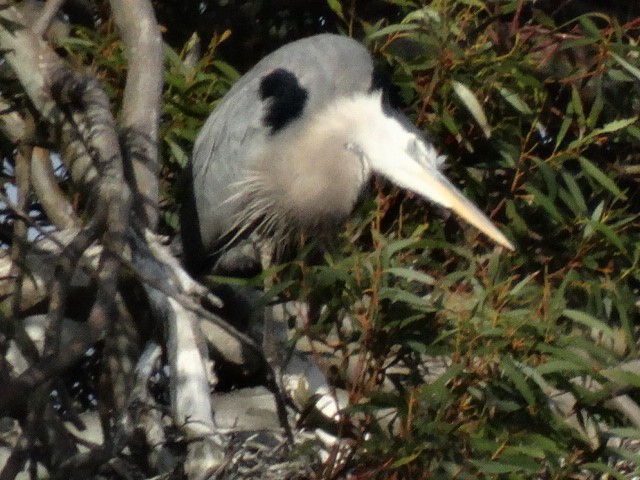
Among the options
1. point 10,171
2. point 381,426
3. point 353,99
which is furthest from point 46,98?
point 381,426

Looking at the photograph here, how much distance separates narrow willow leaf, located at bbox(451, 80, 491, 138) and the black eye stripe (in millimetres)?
345

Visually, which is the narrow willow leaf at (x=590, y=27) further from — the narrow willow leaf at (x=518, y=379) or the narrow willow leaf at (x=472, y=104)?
the narrow willow leaf at (x=518, y=379)

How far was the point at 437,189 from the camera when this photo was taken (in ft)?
6.54

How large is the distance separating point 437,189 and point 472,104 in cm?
14

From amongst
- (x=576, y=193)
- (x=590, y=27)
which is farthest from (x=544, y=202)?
(x=590, y=27)

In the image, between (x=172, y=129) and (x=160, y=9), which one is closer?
(x=172, y=129)

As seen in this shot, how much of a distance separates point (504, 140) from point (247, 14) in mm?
644

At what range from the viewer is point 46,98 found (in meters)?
1.90

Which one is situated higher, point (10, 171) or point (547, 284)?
point (10, 171)

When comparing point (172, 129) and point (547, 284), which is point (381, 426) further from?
point (172, 129)

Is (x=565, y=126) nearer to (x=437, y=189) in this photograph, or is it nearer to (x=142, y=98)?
(x=437, y=189)

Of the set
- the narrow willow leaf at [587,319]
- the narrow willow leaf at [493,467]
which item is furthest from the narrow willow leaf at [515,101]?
the narrow willow leaf at [493,467]

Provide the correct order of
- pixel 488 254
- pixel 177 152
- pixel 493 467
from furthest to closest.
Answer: pixel 177 152
pixel 488 254
pixel 493 467

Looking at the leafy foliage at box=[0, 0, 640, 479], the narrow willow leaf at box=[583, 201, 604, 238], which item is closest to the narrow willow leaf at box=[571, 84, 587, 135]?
the leafy foliage at box=[0, 0, 640, 479]
